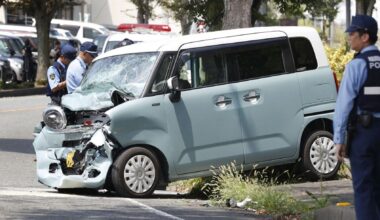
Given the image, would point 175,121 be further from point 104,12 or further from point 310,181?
point 104,12

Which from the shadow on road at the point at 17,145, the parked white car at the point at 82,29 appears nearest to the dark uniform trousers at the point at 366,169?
the shadow on road at the point at 17,145

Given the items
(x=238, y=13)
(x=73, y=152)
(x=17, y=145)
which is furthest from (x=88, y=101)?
(x=17, y=145)

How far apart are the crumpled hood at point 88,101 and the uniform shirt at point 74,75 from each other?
4.89ft

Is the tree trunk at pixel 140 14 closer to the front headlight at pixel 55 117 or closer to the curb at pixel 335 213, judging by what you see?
the front headlight at pixel 55 117

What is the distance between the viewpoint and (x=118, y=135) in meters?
11.8

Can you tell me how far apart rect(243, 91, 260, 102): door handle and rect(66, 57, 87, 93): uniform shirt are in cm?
276

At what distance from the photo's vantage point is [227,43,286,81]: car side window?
12.7 meters

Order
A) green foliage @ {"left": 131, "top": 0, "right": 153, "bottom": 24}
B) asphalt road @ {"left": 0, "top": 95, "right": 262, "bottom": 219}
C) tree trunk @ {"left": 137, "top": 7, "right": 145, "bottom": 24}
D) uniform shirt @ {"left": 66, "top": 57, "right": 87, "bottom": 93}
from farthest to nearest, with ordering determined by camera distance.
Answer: tree trunk @ {"left": 137, "top": 7, "right": 145, "bottom": 24}
green foliage @ {"left": 131, "top": 0, "right": 153, "bottom": 24}
uniform shirt @ {"left": 66, "top": 57, "right": 87, "bottom": 93}
asphalt road @ {"left": 0, "top": 95, "right": 262, "bottom": 219}

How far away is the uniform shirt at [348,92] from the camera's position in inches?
302

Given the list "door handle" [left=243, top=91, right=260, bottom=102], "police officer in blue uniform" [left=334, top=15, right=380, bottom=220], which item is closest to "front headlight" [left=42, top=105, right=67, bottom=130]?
"door handle" [left=243, top=91, right=260, bottom=102]

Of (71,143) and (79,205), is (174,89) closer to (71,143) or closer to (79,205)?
(71,143)

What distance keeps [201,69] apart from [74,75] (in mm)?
2465

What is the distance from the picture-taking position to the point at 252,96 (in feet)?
41.3

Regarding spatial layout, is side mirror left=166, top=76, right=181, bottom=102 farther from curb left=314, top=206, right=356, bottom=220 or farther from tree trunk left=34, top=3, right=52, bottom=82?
tree trunk left=34, top=3, right=52, bottom=82
